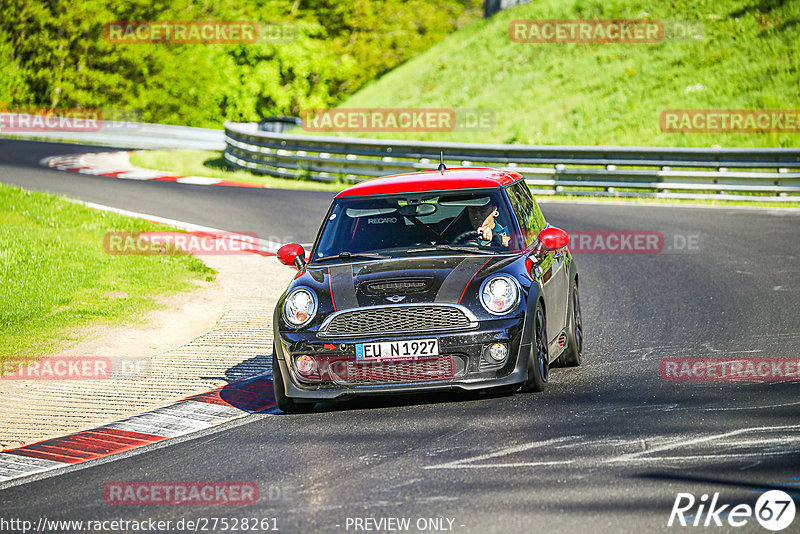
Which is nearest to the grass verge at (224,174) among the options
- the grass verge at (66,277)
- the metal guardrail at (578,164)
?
the metal guardrail at (578,164)

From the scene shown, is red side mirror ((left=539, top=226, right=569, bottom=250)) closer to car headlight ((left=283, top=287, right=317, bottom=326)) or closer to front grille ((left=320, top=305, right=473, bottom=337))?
front grille ((left=320, top=305, right=473, bottom=337))

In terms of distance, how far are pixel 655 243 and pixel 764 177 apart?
6.56 m

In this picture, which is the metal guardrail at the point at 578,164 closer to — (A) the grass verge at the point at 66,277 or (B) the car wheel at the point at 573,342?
(A) the grass verge at the point at 66,277

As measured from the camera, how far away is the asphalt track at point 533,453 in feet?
17.2

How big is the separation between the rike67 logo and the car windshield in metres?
3.30

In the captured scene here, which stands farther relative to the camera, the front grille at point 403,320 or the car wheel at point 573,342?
the car wheel at point 573,342

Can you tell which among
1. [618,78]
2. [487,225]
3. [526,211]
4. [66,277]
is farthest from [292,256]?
[618,78]

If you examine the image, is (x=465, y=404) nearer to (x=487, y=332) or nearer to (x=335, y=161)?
(x=487, y=332)

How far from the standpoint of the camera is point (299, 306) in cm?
Result: 755

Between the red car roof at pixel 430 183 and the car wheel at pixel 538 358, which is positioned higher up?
the red car roof at pixel 430 183

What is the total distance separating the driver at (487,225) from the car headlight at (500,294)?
28.4 inches

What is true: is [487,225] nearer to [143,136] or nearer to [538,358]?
[538,358]

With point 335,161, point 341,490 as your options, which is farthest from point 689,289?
point 335,161

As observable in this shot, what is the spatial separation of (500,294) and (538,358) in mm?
560
